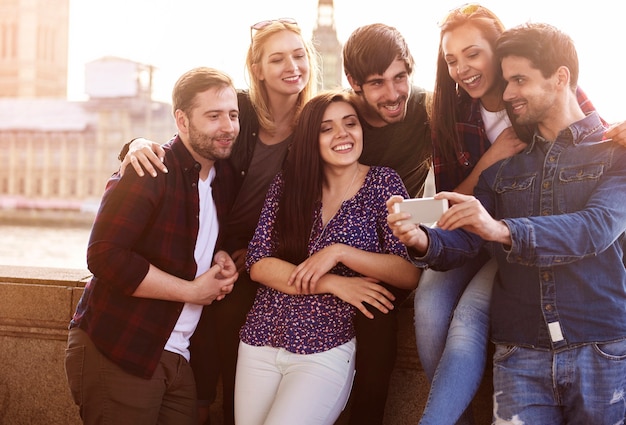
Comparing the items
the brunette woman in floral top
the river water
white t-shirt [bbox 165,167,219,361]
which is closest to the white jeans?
the brunette woman in floral top

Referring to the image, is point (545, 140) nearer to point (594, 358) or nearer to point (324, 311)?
point (594, 358)

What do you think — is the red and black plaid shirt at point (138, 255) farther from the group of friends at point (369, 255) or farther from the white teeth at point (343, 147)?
the white teeth at point (343, 147)

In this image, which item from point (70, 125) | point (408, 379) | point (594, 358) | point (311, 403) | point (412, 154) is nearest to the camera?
point (594, 358)

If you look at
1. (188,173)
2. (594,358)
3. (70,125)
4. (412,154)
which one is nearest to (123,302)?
(188,173)

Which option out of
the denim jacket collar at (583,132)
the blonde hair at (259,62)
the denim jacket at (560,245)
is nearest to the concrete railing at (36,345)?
the blonde hair at (259,62)

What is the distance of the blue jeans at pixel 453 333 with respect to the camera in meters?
2.38

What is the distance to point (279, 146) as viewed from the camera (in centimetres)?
338

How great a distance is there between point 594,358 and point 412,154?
4.46 feet

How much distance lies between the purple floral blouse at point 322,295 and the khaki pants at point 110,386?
36 cm

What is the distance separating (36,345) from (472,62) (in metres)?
2.46

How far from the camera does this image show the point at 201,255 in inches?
116

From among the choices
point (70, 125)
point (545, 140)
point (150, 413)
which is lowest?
point (70, 125)

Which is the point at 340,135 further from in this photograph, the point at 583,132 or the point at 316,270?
the point at 583,132

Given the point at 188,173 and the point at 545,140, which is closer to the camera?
the point at 545,140
